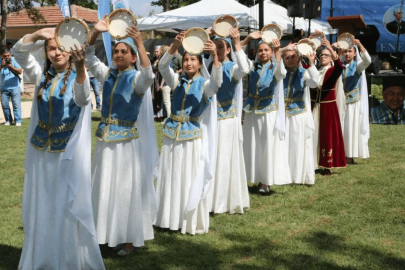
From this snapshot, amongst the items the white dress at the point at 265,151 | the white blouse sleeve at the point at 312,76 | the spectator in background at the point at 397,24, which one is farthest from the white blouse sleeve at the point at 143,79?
the spectator in background at the point at 397,24

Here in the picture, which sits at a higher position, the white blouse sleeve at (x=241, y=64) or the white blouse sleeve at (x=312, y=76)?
the white blouse sleeve at (x=241, y=64)

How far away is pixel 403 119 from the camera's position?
14.1 meters

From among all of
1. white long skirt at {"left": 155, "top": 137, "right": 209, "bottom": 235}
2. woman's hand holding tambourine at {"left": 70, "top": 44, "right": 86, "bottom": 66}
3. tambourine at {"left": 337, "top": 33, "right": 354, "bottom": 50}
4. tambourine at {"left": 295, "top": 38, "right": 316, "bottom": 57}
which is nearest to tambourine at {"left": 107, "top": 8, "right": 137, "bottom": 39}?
woman's hand holding tambourine at {"left": 70, "top": 44, "right": 86, "bottom": 66}

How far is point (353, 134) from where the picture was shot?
384 inches

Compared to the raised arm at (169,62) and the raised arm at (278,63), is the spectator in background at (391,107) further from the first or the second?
the raised arm at (169,62)

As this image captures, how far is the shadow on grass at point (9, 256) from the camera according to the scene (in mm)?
4832

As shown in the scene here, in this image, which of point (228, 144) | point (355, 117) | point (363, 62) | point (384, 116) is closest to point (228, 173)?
point (228, 144)

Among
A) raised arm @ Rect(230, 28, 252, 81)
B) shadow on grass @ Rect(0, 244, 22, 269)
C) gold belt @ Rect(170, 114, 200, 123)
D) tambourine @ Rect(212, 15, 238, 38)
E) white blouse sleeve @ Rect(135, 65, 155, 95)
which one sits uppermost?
tambourine @ Rect(212, 15, 238, 38)

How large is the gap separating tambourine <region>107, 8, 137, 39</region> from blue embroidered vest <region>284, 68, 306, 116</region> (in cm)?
355

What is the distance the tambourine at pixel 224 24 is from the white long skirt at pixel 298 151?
2.15 m

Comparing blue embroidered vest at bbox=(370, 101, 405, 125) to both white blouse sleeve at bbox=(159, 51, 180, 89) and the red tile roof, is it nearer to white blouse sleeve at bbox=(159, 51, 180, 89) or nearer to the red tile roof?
white blouse sleeve at bbox=(159, 51, 180, 89)

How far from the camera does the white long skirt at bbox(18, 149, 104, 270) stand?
439cm

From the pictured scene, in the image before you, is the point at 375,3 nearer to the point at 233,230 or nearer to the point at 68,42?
the point at 233,230

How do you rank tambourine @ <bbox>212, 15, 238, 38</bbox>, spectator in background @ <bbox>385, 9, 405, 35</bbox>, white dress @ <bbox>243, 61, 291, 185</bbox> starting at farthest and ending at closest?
spectator in background @ <bbox>385, 9, 405, 35</bbox>
white dress @ <bbox>243, 61, 291, 185</bbox>
tambourine @ <bbox>212, 15, 238, 38</bbox>
